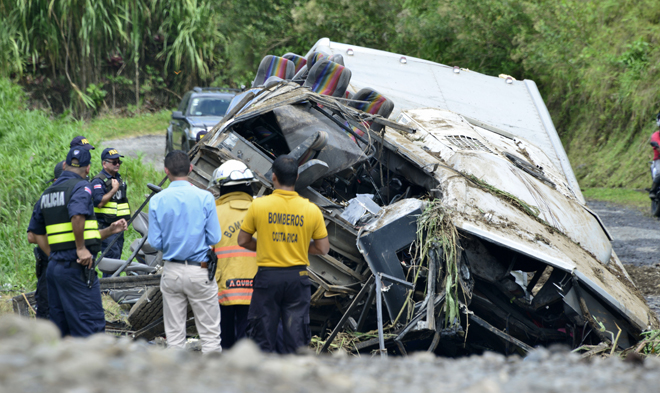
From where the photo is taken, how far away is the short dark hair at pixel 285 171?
3.63 metres

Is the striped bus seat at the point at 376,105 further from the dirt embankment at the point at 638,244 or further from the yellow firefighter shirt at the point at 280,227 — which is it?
the dirt embankment at the point at 638,244

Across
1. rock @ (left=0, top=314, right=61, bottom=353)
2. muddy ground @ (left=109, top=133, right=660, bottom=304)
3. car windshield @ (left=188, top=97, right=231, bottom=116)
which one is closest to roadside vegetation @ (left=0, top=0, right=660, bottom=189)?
muddy ground @ (left=109, top=133, right=660, bottom=304)

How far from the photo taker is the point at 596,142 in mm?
14453

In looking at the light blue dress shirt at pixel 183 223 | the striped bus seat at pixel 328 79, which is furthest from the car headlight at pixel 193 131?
the light blue dress shirt at pixel 183 223

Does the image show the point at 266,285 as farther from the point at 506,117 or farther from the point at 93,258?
the point at 506,117

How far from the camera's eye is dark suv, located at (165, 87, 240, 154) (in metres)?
11.1

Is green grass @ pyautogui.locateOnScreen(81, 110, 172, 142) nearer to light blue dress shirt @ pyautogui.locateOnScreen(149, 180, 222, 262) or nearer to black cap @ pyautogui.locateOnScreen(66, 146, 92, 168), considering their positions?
black cap @ pyautogui.locateOnScreen(66, 146, 92, 168)

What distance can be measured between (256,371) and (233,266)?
7.19 feet

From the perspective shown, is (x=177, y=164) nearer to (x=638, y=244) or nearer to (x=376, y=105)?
(x=376, y=105)

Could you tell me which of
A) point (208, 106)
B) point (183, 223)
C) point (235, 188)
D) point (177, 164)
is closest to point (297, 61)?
point (235, 188)

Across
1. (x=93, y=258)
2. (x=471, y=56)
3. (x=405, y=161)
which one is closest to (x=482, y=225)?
(x=405, y=161)

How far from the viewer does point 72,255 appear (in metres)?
4.00

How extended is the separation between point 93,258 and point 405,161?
2688 millimetres

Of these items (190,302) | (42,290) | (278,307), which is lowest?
(42,290)
